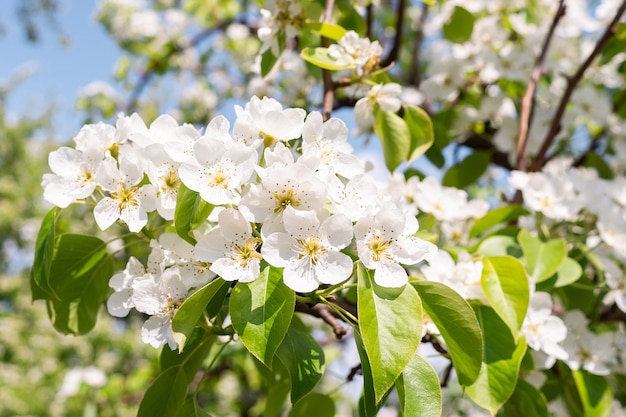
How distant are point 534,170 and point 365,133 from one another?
47 cm

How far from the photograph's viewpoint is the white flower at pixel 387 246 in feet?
2.63

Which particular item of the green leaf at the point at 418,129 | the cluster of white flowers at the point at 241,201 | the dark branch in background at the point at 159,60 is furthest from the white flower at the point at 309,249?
the dark branch in background at the point at 159,60

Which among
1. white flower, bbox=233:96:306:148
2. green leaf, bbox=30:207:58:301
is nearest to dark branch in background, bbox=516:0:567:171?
white flower, bbox=233:96:306:148

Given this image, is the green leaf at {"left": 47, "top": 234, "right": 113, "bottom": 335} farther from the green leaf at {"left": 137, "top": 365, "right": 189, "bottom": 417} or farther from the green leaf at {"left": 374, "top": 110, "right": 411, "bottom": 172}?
the green leaf at {"left": 374, "top": 110, "right": 411, "bottom": 172}

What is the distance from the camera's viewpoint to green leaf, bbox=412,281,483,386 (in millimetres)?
838

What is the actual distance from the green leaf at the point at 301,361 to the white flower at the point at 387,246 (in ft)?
0.60

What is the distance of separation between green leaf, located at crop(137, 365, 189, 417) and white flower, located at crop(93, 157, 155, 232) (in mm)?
239

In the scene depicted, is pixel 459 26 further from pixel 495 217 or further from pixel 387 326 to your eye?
pixel 387 326

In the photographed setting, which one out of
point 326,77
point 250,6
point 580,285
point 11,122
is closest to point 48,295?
point 326,77

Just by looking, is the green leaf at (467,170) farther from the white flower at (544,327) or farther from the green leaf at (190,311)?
the green leaf at (190,311)

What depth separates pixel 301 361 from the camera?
35.5 inches

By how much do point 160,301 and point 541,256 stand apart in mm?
726

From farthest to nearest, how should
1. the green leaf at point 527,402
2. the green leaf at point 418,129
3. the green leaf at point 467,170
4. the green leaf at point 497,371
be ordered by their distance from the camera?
the green leaf at point 467,170 < the green leaf at point 418,129 < the green leaf at point 527,402 < the green leaf at point 497,371

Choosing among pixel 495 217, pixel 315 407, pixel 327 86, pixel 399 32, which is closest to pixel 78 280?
pixel 315 407
